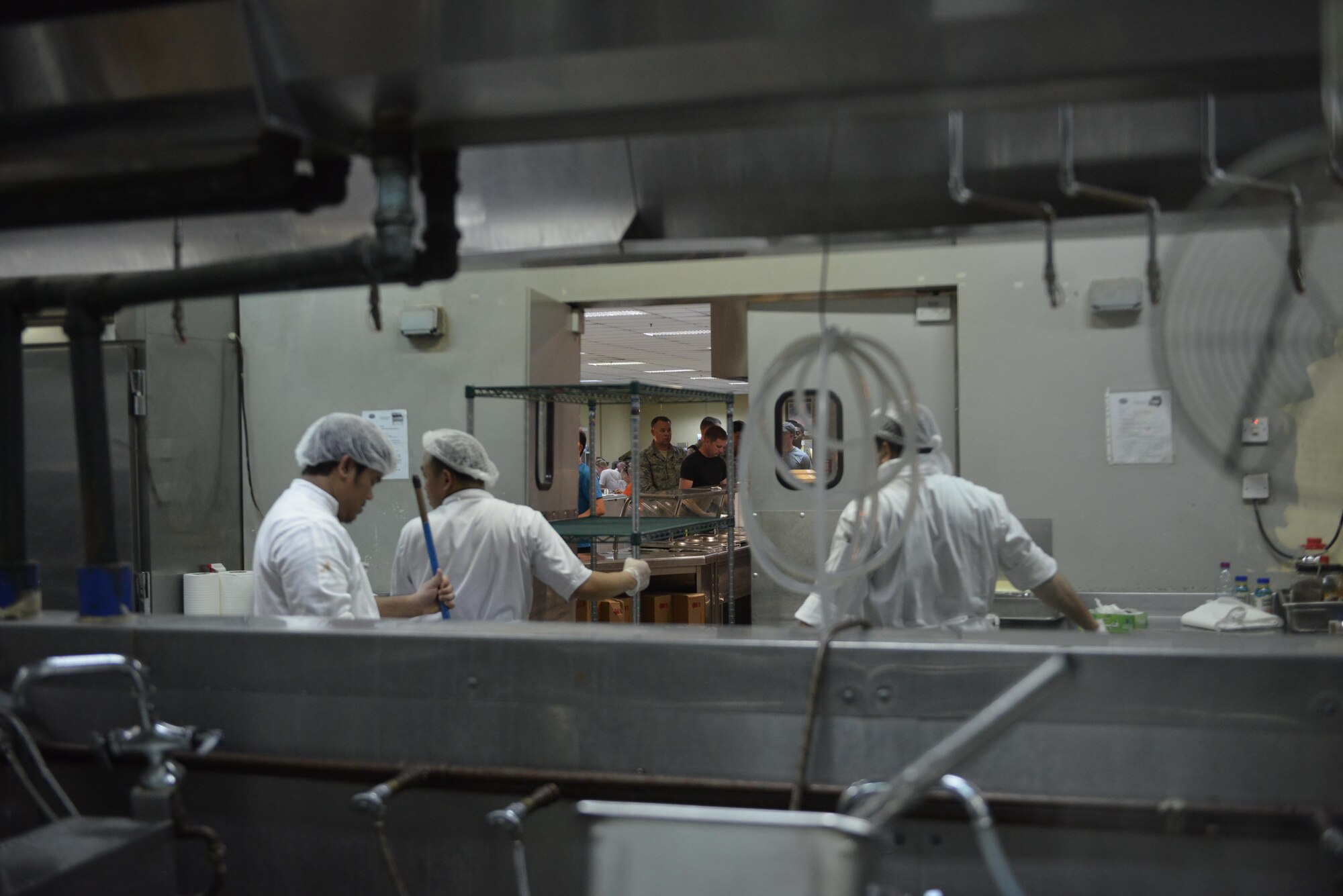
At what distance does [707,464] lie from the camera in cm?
607

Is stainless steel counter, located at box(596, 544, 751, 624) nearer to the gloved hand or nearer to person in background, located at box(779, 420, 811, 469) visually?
person in background, located at box(779, 420, 811, 469)

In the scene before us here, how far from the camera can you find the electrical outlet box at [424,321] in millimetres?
3904

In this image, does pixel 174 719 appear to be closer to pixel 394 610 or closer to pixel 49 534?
pixel 394 610

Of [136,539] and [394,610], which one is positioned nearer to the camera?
[394,610]

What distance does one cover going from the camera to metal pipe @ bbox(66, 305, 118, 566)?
1.55 m

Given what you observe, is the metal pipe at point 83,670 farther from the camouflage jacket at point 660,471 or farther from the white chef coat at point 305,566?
the camouflage jacket at point 660,471

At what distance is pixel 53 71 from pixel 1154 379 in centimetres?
315

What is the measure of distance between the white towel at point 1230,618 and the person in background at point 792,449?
1282 mm

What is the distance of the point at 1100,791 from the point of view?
4.20 ft

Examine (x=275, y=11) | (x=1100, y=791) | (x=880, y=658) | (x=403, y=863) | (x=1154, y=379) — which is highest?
(x=275, y=11)

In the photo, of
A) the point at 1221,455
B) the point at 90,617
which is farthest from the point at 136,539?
the point at 1221,455

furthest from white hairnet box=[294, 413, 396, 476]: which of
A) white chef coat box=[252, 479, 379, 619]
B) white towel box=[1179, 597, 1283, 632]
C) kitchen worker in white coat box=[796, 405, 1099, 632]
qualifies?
white towel box=[1179, 597, 1283, 632]

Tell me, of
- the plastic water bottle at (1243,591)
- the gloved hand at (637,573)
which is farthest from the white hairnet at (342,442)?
the plastic water bottle at (1243,591)

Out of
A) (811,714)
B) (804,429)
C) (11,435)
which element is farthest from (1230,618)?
(11,435)
